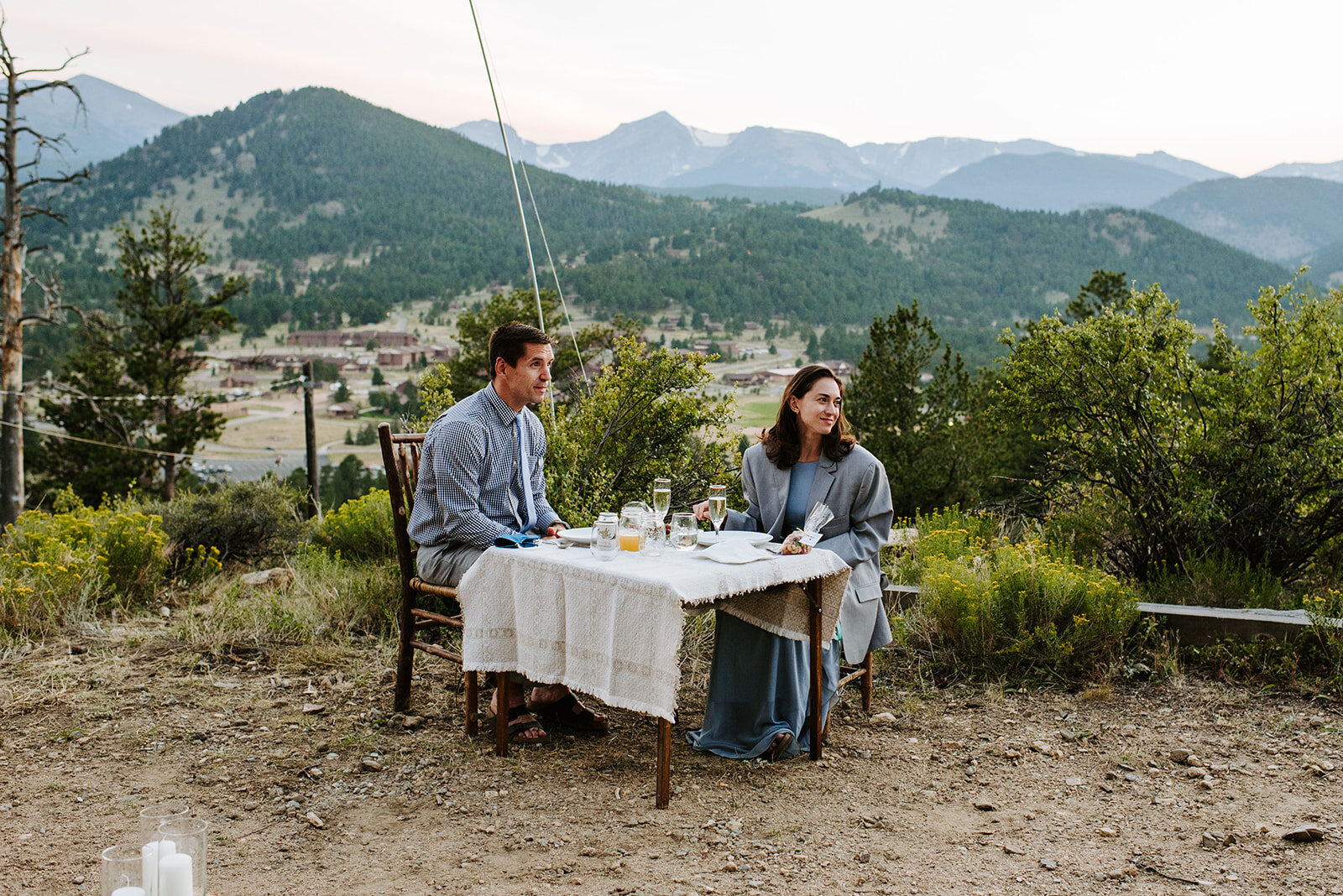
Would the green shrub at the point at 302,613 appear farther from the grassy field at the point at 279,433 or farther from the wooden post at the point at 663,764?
the grassy field at the point at 279,433

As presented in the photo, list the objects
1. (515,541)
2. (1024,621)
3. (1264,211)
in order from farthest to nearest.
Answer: (1264,211) → (1024,621) → (515,541)

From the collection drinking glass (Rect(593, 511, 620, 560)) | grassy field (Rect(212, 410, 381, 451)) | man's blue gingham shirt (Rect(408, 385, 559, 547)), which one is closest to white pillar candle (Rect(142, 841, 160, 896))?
drinking glass (Rect(593, 511, 620, 560))

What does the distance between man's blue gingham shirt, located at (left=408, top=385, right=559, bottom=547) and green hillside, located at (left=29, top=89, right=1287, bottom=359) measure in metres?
59.3

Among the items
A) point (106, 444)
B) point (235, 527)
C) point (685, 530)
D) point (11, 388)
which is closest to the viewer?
point (685, 530)

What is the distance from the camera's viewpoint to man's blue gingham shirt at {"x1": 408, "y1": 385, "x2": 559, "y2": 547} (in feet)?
10.5

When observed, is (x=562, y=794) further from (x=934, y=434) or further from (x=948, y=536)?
(x=934, y=434)

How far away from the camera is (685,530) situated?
296 centimetres

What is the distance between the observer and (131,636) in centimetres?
439

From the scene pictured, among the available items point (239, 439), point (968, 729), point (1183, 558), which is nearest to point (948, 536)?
point (1183, 558)

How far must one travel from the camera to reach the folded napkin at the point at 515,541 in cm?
309

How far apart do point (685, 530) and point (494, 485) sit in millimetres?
800

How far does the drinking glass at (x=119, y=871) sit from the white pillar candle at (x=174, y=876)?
0.10 ft

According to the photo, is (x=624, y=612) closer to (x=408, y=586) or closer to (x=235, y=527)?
(x=408, y=586)

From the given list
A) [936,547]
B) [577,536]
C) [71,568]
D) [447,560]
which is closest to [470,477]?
[447,560]
